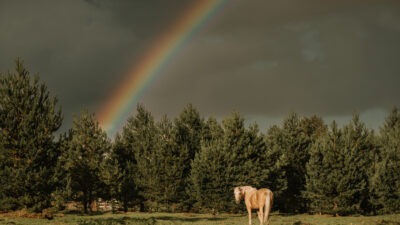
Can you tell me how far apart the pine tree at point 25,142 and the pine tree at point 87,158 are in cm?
1921

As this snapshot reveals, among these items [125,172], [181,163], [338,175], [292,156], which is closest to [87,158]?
[125,172]

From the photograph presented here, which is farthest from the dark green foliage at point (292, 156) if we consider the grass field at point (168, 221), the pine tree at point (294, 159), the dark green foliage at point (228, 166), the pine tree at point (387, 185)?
the grass field at point (168, 221)

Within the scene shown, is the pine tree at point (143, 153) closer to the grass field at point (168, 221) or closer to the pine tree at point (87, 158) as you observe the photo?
the pine tree at point (87, 158)

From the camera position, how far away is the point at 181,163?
62.4 meters

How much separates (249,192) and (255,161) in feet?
98.3

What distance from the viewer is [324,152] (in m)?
53.9

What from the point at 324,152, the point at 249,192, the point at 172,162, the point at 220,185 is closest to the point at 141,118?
the point at 172,162

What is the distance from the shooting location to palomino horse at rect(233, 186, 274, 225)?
82.2 ft

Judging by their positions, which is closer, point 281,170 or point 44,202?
point 44,202

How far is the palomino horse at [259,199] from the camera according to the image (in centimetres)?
2505

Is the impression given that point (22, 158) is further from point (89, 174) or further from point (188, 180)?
point (188, 180)

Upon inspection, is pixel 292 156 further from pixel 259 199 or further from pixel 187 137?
pixel 259 199

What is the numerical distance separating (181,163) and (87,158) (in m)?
12.9

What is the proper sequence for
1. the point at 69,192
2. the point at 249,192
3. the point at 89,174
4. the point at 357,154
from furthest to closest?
the point at 89,174
the point at 357,154
the point at 69,192
the point at 249,192
